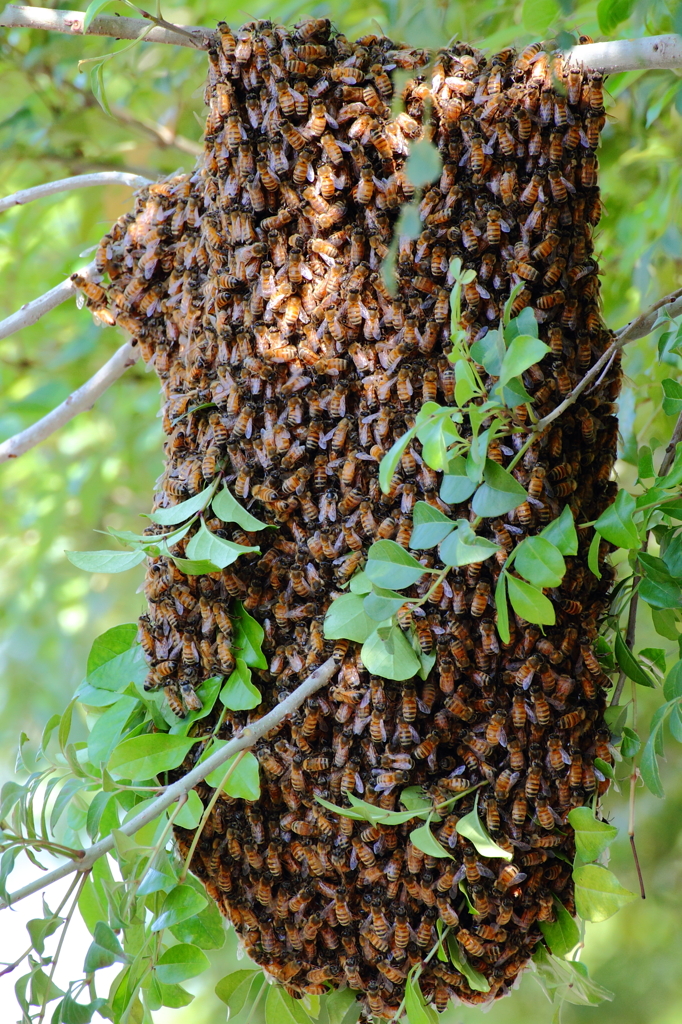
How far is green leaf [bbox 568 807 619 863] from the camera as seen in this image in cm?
93

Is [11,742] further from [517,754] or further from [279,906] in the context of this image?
[517,754]

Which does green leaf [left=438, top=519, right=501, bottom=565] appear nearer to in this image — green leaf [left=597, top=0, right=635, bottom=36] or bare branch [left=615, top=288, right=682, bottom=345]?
bare branch [left=615, top=288, right=682, bottom=345]

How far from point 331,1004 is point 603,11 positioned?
1.26 meters

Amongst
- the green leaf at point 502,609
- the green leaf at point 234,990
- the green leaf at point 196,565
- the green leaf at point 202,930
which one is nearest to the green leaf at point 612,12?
the green leaf at point 502,609

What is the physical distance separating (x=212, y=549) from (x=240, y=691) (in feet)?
Result: 0.56

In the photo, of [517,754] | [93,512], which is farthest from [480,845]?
[93,512]

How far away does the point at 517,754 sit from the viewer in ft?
3.17

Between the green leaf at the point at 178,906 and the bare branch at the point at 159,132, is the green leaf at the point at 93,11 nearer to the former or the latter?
the green leaf at the point at 178,906

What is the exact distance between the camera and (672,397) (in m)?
1.04

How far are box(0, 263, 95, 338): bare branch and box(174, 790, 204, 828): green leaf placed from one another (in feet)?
2.27

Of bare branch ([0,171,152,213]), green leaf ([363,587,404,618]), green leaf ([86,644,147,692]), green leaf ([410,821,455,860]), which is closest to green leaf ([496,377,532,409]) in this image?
green leaf ([363,587,404,618])

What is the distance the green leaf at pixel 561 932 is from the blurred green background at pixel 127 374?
956 mm

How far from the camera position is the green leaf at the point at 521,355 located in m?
0.82

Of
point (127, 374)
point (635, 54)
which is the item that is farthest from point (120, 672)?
point (127, 374)
